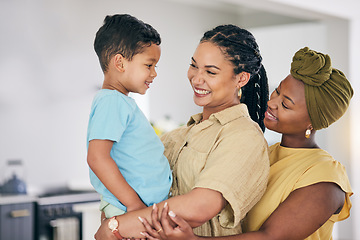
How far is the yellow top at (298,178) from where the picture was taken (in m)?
1.65

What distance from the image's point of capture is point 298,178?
1685 mm

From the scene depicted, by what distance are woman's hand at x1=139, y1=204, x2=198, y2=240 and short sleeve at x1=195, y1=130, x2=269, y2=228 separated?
126 millimetres

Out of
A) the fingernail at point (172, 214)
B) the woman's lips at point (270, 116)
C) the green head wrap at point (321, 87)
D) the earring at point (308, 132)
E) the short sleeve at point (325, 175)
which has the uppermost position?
the green head wrap at point (321, 87)

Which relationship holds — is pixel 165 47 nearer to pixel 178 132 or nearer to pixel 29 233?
pixel 29 233

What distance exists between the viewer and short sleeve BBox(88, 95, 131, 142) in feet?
4.92

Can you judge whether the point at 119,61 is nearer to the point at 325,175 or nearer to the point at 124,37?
the point at 124,37

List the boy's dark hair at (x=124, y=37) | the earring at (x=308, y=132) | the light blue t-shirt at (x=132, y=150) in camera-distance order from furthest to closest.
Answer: the earring at (x=308, y=132) → the boy's dark hair at (x=124, y=37) → the light blue t-shirt at (x=132, y=150)

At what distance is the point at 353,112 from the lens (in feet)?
18.3

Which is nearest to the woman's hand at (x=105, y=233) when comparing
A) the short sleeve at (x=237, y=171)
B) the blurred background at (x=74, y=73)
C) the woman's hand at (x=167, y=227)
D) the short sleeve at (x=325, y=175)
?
the woman's hand at (x=167, y=227)

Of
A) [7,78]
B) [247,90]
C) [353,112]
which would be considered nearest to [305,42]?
[353,112]

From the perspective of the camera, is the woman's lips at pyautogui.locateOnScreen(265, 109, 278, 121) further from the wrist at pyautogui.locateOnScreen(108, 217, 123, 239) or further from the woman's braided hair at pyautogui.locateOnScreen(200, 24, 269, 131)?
the wrist at pyautogui.locateOnScreen(108, 217, 123, 239)

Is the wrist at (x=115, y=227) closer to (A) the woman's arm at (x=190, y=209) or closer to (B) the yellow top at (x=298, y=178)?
(A) the woman's arm at (x=190, y=209)

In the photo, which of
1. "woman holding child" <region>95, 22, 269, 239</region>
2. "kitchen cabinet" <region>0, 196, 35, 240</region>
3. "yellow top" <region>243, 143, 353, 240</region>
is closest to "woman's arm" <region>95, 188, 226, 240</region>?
"woman holding child" <region>95, 22, 269, 239</region>

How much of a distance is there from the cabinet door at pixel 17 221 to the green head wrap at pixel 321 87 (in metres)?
3.46
